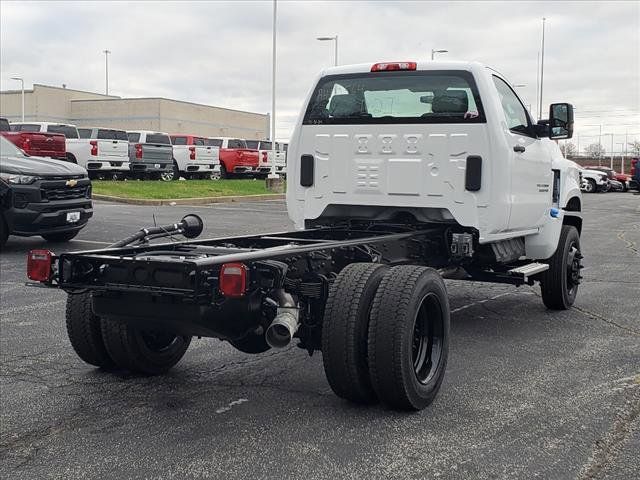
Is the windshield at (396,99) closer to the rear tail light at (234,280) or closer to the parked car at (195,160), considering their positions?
the rear tail light at (234,280)

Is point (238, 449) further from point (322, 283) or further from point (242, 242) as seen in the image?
point (242, 242)

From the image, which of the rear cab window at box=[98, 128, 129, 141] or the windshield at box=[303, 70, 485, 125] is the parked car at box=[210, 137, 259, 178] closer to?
the rear cab window at box=[98, 128, 129, 141]

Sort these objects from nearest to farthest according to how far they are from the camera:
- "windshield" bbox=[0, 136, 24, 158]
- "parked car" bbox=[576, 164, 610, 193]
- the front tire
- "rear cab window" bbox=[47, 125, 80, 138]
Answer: the front tire → "windshield" bbox=[0, 136, 24, 158] → "rear cab window" bbox=[47, 125, 80, 138] → "parked car" bbox=[576, 164, 610, 193]

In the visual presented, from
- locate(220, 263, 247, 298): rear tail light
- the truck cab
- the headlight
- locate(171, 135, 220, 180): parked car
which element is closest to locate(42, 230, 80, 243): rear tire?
the headlight

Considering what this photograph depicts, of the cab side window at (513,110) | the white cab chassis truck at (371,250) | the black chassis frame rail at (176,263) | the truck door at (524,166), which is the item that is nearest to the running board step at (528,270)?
the white cab chassis truck at (371,250)

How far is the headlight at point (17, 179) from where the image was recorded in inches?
437

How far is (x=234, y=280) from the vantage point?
13.4ft

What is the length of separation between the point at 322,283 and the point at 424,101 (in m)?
2.28

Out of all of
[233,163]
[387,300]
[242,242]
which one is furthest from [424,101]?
[233,163]

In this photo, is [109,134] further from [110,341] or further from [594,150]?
[594,150]

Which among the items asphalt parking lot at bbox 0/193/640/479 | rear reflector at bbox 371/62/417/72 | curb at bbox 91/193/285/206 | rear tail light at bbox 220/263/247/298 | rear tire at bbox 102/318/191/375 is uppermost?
rear reflector at bbox 371/62/417/72

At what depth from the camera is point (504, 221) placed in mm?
6414

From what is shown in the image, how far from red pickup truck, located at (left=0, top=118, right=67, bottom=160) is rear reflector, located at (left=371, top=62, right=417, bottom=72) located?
15.8 m

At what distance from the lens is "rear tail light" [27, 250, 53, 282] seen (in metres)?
4.62
